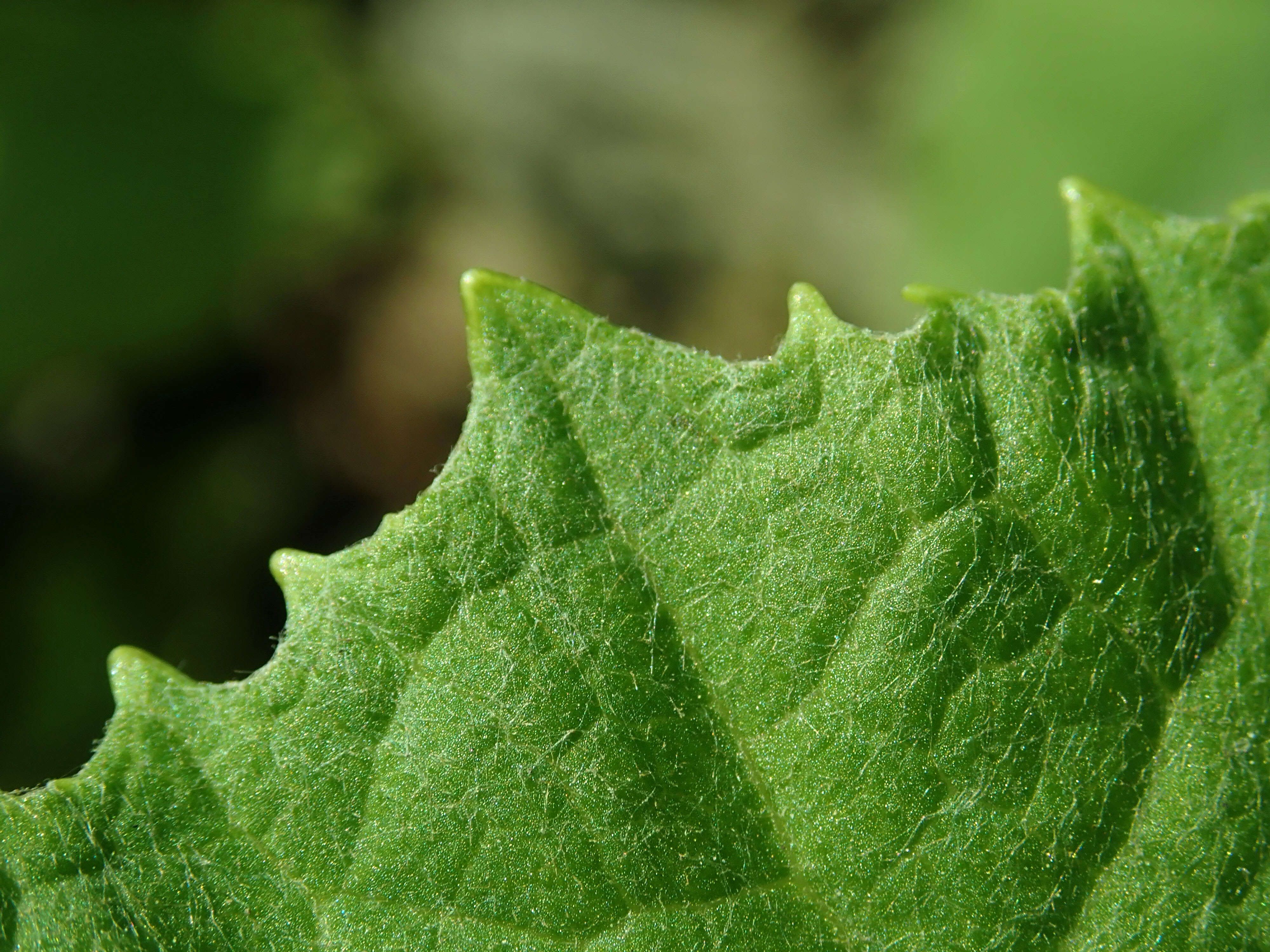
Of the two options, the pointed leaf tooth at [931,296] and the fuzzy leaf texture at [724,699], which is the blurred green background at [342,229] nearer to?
the fuzzy leaf texture at [724,699]

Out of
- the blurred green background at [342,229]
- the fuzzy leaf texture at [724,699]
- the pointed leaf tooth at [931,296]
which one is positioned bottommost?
the fuzzy leaf texture at [724,699]

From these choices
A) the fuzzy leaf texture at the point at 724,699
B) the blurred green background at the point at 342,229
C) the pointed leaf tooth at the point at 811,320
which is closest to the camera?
the fuzzy leaf texture at the point at 724,699

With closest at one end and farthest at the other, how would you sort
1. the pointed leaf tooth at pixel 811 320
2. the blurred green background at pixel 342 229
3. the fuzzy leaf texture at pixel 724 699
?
the fuzzy leaf texture at pixel 724 699 → the pointed leaf tooth at pixel 811 320 → the blurred green background at pixel 342 229

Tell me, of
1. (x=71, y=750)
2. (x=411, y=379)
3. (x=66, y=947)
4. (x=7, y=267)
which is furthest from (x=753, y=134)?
(x=66, y=947)

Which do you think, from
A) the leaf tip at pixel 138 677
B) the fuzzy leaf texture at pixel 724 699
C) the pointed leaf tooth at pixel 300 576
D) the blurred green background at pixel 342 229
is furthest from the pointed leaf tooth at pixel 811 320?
the blurred green background at pixel 342 229

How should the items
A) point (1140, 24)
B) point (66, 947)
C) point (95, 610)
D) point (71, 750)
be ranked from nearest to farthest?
1. point (66, 947)
2. point (71, 750)
3. point (95, 610)
4. point (1140, 24)

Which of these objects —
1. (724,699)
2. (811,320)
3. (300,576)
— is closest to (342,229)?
(300,576)

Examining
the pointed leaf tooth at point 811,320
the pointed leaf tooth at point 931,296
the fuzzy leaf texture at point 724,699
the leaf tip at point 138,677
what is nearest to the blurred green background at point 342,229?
the leaf tip at point 138,677

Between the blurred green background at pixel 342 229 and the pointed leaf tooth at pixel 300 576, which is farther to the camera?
the blurred green background at pixel 342 229

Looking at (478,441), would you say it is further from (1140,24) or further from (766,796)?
(1140,24)

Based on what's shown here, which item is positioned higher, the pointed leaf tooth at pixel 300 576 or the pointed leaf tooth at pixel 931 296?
the pointed leaf tooth at pixel 931 296
